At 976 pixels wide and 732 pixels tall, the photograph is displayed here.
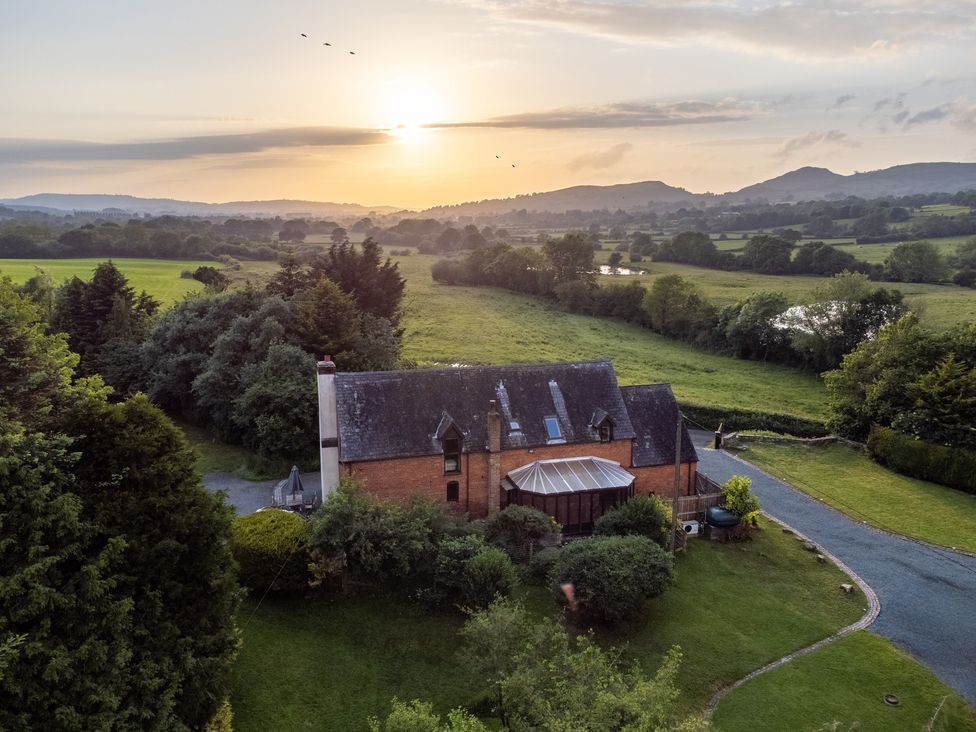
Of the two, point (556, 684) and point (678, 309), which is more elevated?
point (678, 309)

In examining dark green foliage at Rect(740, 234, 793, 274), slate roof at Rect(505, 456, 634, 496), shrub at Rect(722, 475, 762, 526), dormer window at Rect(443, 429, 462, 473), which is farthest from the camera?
dark green foliage at Rect(740, 234, 793, 274)

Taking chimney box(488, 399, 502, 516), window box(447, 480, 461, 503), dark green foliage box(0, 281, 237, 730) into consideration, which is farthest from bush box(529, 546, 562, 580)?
dark green foliage box(0, 281, 237, 730)

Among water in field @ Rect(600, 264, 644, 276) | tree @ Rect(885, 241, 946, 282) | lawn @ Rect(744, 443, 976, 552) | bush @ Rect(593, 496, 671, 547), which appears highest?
tree @ Rect(885, 241, 946, 282)

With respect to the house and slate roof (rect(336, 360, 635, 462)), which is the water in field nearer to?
slate roof (rect(336, 360, 635, 462))

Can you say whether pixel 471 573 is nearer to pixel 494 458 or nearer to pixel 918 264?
pixel 494 458

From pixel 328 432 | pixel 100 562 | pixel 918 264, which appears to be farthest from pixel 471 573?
pixel 918 264

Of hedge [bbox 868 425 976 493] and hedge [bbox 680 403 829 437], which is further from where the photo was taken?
hedge [bbox 680 403 829 437]
